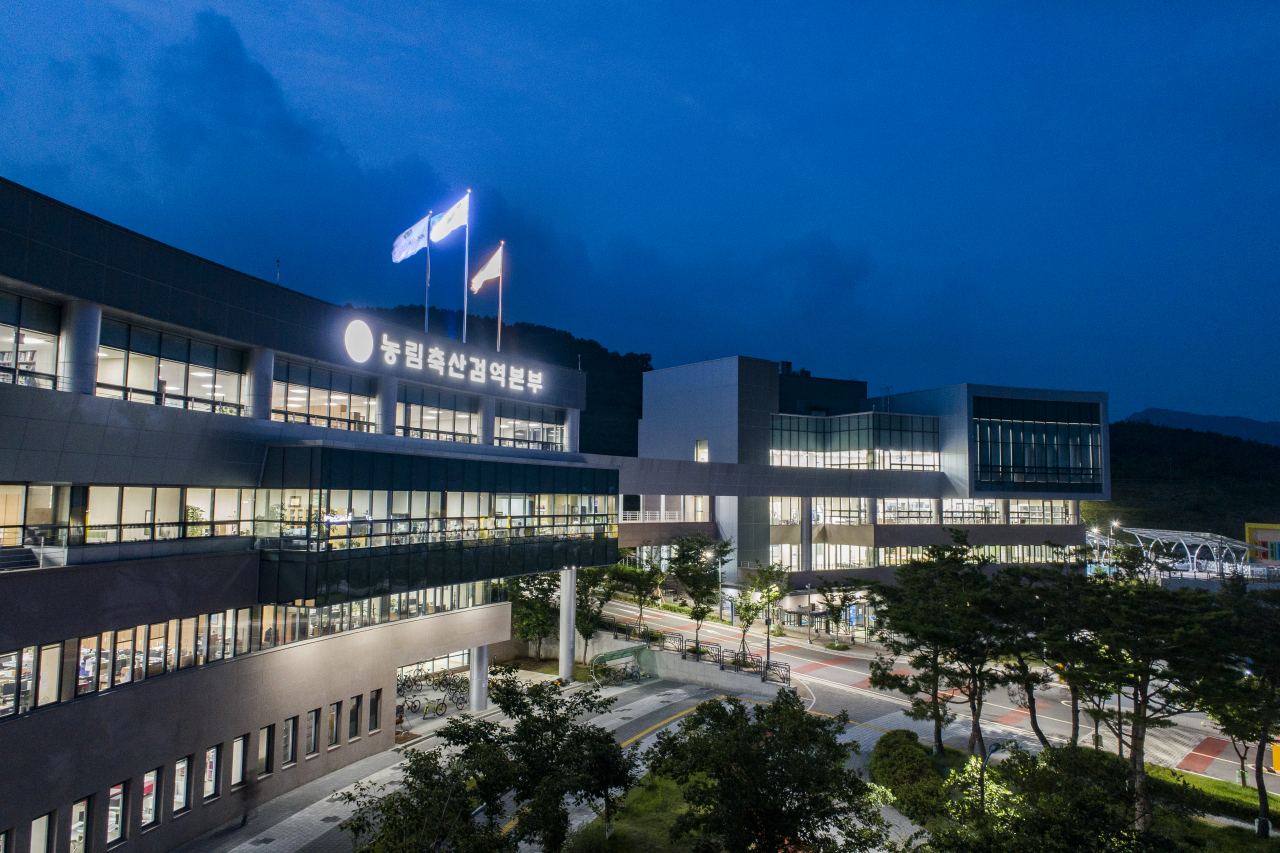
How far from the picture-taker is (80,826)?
64.6ft

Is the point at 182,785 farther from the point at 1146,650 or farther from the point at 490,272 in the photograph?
the point at 1146,650

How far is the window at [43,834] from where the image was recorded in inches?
731

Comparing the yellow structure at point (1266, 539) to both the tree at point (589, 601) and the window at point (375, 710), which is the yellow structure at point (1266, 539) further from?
the window at point (375, 710)

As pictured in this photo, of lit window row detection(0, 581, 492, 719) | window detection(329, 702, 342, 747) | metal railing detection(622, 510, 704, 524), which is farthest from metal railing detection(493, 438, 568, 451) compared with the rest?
metal railing detection(622, 510, 704, 524)

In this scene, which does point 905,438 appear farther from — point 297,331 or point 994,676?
point 297,331

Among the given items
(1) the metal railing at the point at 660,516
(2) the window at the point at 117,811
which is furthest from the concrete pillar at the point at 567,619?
(2) the window at the point at 117,811

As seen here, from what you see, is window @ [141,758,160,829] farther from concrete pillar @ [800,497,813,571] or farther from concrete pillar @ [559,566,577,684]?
concrete pillar @ [800,497,813,571]

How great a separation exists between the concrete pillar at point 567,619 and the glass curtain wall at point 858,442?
108 ft

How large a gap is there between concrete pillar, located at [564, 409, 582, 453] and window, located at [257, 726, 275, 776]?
2305 cm

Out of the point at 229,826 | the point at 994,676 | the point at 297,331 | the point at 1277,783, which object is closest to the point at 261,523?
the point at 297,331

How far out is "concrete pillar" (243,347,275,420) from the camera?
94.2 feet

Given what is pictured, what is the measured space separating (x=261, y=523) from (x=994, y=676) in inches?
1104

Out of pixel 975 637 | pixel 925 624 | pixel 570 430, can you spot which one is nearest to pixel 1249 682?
pixel 975 637

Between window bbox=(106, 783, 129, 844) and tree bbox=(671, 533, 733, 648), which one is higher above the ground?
tree bbox=(671, 533, 733, 648)
